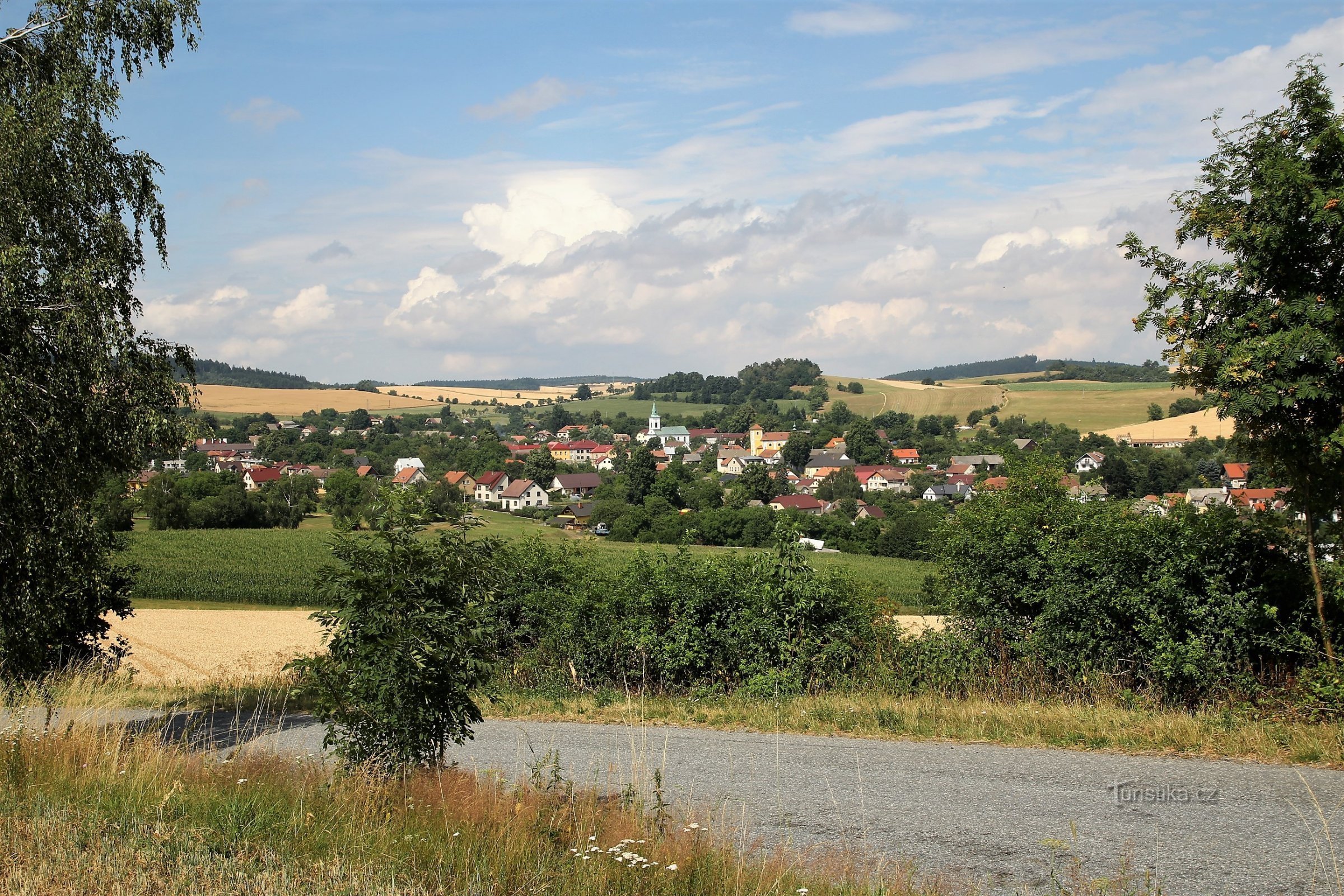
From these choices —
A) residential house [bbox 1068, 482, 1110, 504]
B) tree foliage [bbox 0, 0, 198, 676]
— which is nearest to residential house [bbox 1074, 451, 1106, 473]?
residential house [bbox 1068, 482, 1110, 504]

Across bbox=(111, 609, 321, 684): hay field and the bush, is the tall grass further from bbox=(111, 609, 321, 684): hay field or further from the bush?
bbox=(111, 609, 321, 684): hay field

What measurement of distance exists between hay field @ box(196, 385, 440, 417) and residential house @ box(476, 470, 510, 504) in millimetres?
62418

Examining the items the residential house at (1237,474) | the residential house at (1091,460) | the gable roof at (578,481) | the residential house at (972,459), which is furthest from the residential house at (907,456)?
the residential house at (1237,474)

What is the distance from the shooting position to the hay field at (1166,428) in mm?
80931

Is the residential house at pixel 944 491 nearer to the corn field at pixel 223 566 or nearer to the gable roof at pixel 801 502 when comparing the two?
the gable roof at pixel 801 502

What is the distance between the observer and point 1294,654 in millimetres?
9688

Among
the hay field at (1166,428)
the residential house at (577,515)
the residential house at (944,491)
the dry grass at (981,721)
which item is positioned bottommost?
the residential house at (577,515)

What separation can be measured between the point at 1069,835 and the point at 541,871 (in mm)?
3702

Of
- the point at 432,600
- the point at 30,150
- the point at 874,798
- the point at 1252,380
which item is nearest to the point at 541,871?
the point at 432,600

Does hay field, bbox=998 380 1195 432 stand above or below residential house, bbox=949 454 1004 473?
above

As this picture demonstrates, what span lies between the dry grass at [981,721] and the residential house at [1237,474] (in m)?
2.80

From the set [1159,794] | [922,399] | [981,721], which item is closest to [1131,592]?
[981,721]

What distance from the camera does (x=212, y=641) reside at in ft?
98.6

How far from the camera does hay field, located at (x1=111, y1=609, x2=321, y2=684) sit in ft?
69.4
